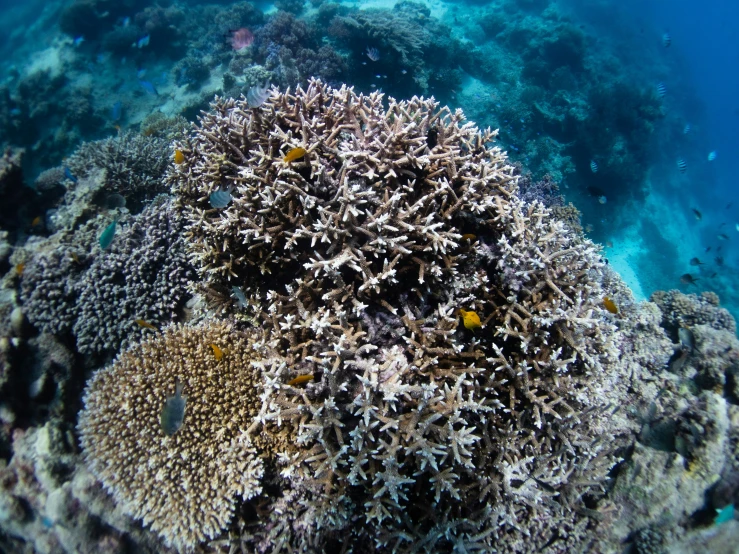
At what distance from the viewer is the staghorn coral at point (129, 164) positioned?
586 cm

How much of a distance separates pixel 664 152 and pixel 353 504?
32480 mm

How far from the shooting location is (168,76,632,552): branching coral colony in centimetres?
298

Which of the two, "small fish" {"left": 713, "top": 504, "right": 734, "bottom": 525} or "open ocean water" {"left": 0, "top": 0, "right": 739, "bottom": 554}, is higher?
"open ocean water" {"left": 0, "top": 0, "right": 739, "bottom": 554}

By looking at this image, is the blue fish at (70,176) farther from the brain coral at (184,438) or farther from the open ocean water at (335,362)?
the brain coral at (184,438)

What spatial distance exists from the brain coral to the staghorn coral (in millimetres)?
3494

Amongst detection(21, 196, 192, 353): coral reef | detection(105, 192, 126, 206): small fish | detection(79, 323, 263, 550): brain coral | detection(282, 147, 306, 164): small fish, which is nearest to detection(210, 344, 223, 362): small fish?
detection(79, 323, 263, 550): brain coral

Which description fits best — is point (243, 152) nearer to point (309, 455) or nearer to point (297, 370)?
point (297, 370)

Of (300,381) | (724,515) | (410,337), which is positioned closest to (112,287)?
(300,381)

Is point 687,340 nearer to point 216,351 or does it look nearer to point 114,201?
point 216,351

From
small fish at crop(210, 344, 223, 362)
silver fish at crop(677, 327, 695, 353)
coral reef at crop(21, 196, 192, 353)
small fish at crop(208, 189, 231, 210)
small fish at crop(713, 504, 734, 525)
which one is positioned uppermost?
small fish at crop(208, 189, 231, 210)

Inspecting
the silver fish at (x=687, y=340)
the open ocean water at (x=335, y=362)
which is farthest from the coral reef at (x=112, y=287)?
the silver fish at (x=687, y=340)

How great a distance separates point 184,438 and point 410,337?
215 cm

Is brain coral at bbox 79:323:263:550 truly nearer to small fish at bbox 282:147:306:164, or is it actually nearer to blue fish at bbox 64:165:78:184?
small fish at bbox 282:147:306:164

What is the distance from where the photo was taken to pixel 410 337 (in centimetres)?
323
